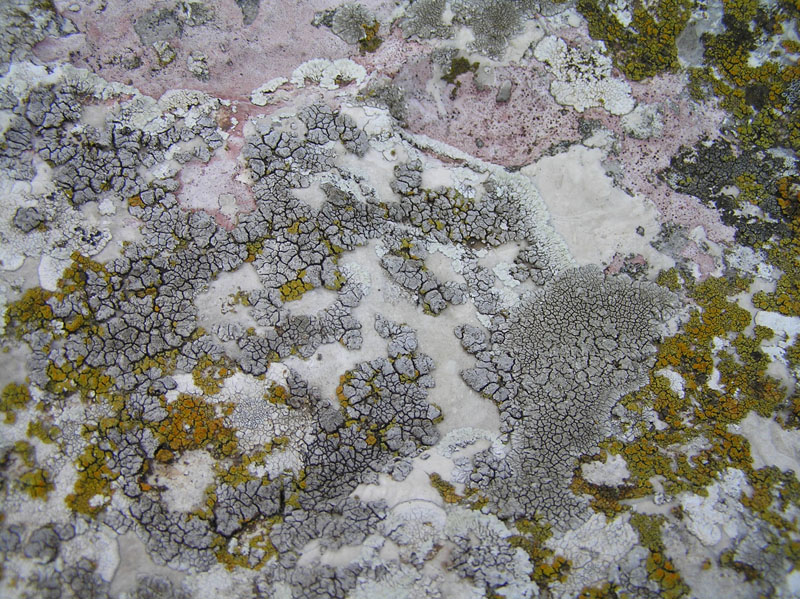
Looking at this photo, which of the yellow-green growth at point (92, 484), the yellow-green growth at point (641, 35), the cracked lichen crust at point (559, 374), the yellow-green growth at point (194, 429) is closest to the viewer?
the yellow-green growth at point (92, 484)

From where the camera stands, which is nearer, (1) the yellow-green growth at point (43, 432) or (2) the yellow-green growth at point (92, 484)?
(2) the yellow-green growth at point (92, 484)

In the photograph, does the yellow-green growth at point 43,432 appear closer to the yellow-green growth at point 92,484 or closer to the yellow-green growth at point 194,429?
the yellow-green growth at point 92,484

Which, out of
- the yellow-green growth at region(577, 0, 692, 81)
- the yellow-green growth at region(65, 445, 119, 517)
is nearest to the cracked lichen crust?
the yellow-green growth at region(577, 0, 692, 81)

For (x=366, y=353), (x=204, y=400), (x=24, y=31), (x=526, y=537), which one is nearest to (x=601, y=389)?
(x=526, y=537)

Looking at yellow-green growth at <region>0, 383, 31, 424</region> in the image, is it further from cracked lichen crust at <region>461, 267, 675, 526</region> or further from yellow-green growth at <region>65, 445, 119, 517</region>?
cracked lichen crust at <region>461, 267, 675, 526</region>

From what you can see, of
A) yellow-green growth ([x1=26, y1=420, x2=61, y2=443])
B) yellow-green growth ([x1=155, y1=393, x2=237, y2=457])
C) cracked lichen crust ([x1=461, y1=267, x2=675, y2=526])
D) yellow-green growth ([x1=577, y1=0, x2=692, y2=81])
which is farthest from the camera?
yellow-green growth ([x1=577, y1=0, x2=692, y2=81])

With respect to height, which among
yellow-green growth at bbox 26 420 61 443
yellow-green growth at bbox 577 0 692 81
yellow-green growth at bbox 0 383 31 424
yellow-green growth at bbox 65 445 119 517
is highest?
yellow-green growth at bbox 577 0 692 81

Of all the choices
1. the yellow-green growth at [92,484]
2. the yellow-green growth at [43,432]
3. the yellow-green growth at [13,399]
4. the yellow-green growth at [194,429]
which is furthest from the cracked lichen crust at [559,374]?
the yellow-green growth at [13,399]

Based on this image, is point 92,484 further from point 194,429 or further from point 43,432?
point 194,429
